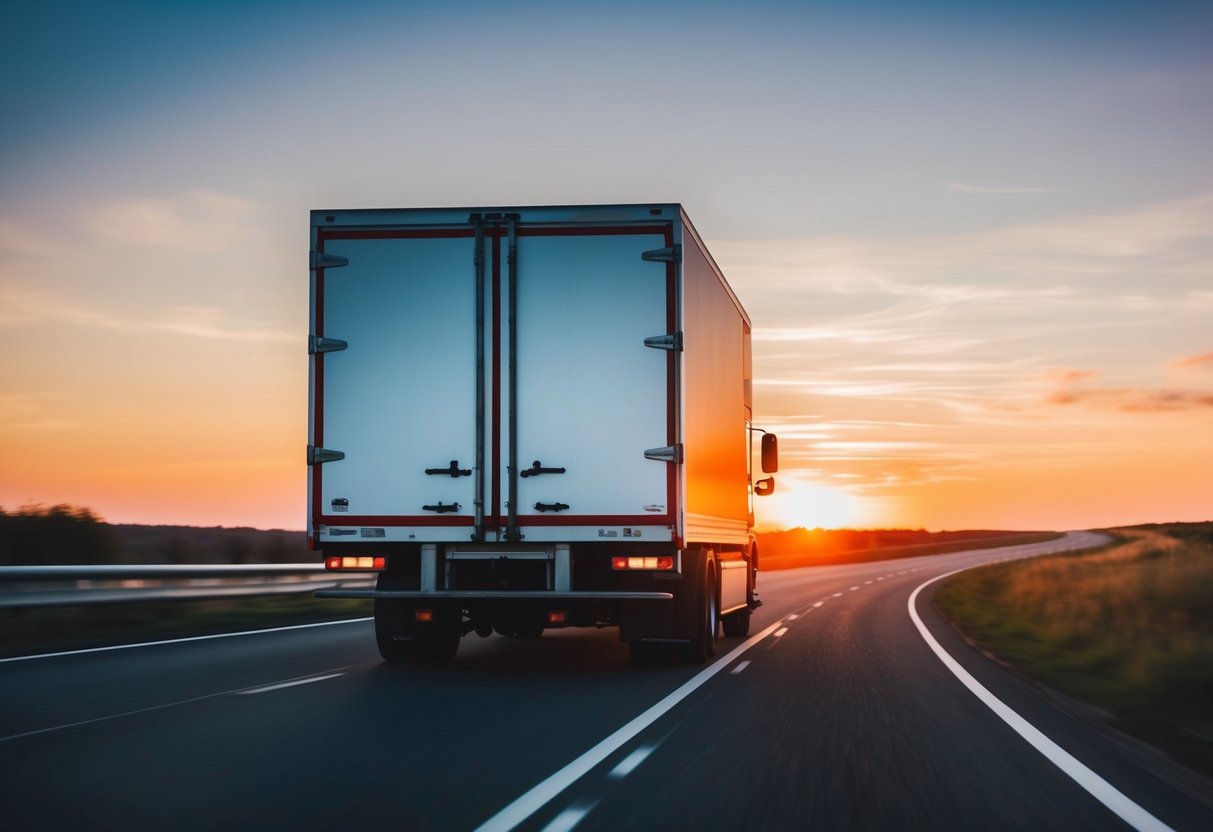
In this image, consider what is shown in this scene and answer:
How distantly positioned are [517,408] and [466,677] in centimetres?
266

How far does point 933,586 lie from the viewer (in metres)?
39.0

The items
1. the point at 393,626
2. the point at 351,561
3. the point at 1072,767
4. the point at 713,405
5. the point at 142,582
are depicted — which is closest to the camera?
the point at 1072,767

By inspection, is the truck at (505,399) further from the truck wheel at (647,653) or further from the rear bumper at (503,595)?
the truck wheel at (647,653)

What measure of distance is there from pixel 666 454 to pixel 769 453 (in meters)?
7.01

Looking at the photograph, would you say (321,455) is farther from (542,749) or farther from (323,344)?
(542,749)

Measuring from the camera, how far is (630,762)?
7.62 m

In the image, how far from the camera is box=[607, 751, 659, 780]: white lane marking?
23.7 ft

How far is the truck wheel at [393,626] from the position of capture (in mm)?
12906

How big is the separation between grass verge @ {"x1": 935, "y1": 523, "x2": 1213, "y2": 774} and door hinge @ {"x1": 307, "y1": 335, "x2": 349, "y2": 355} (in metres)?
7.50

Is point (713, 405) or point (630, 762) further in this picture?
point (713, 405)

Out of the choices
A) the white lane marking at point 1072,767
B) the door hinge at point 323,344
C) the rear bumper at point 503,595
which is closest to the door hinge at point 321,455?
the door hinge at point 323,344

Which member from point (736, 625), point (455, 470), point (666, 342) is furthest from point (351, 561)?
point (736, 625)

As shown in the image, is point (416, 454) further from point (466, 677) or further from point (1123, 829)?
point (1123, 829)

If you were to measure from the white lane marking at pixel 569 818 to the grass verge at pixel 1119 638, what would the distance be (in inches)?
161
